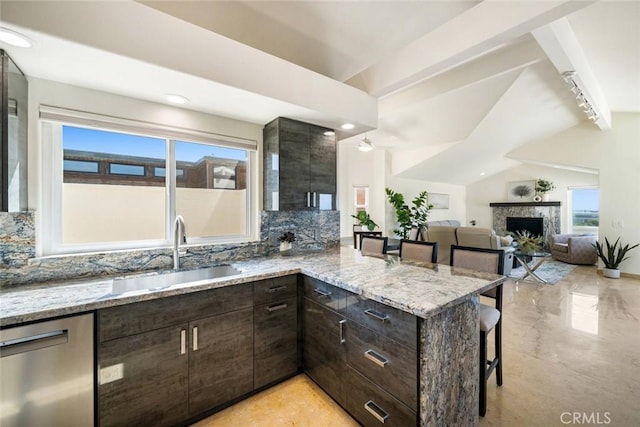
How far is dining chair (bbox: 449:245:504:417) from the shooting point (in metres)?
1.71

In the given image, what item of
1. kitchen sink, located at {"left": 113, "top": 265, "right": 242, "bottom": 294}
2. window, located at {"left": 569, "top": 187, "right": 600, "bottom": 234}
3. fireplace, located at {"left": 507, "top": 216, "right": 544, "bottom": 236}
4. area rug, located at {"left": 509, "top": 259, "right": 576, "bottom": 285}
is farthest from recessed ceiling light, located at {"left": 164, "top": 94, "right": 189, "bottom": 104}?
window, located at {"left": 569, "top": 187, "right": 600, "bottom": 234}

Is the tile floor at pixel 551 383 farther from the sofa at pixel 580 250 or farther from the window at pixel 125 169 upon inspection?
the sofa at pixel 580 250

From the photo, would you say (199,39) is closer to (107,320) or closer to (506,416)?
(107,320)

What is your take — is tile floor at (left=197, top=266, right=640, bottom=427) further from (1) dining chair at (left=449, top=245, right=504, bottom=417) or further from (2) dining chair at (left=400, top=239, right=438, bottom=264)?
(2) dining chair at (left=400, top=239, right=438, bottom=264)

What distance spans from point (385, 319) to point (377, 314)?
0.20 feet

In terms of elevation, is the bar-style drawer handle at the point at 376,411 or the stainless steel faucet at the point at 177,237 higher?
the stainless steel faucet at the point at 177,237

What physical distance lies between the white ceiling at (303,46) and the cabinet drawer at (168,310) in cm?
141

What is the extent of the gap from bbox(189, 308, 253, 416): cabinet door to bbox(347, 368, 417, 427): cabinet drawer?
743 millimetres

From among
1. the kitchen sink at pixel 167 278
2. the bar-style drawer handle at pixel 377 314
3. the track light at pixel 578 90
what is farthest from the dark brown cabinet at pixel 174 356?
the track light at pixel 578 90

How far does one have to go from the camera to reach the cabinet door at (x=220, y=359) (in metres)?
1.62

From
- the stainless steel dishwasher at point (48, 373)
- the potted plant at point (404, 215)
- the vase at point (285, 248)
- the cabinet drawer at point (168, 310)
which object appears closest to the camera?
the stainless steel dishwasher at point (48, 373)

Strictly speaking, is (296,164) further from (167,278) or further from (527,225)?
(527,225)

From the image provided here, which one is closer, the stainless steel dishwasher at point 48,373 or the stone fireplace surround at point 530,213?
the stainless steel dishwasher at point 48,373

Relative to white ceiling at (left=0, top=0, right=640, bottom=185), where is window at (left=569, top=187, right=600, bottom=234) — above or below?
below
